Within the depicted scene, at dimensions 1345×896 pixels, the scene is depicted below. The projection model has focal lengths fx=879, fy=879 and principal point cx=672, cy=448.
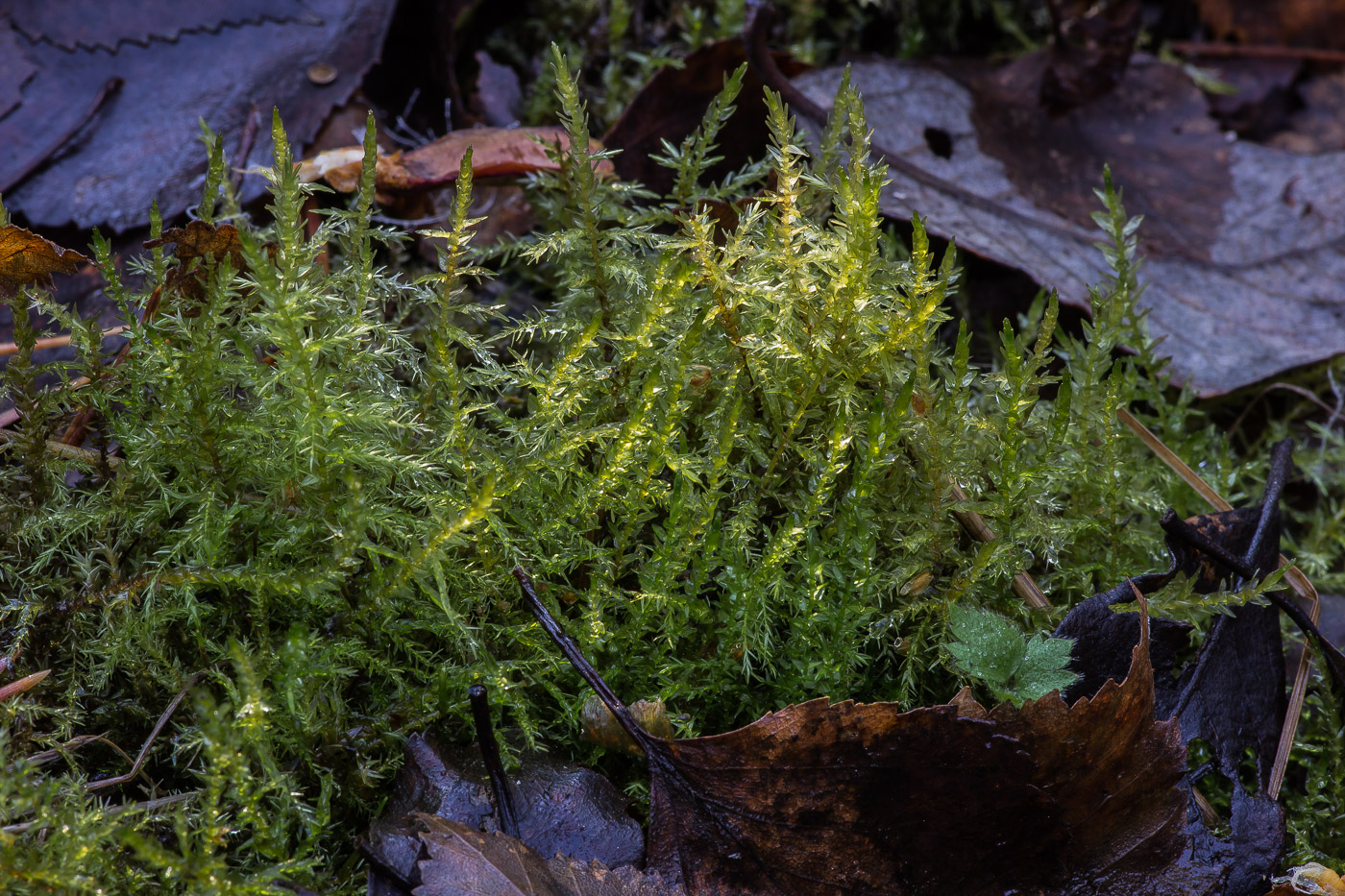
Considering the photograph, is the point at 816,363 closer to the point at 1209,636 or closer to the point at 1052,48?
the point at 1209,636

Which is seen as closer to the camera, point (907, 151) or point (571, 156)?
point (571, 156)

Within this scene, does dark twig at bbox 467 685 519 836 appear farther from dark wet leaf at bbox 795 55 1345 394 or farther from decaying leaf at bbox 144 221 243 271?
dark wet leaf at bbox 795 55 1345 394

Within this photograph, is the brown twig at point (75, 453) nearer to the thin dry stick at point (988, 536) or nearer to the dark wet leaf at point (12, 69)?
the dark wet leaf at point (12, 69)

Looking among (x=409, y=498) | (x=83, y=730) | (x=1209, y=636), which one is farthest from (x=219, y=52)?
(x=1209, y=636)

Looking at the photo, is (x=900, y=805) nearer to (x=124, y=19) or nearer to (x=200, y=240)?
(x=200, y=240)

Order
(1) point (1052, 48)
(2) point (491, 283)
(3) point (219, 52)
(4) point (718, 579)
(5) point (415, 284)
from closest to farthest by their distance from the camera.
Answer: (4) point (718, 579) < (5) point (415, 284) < (2) point (491, 283) < (3) point (219, 52) < (1) point (1052, 48)

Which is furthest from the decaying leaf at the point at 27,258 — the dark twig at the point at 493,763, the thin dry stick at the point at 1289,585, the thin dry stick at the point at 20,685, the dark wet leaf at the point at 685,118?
the thin dry stick at the point at 1289,585

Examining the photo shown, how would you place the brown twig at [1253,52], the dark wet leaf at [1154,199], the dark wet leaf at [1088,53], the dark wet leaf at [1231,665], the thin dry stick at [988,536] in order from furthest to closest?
the brown twig at [1253,52] < the dark wet leaf at [1088,53] < the dark wet leaf at [1154,199] < the thin dry stick at [988,536] < the dark wet leaf at [1231,665]

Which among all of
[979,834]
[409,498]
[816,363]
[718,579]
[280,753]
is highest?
[816,363]
